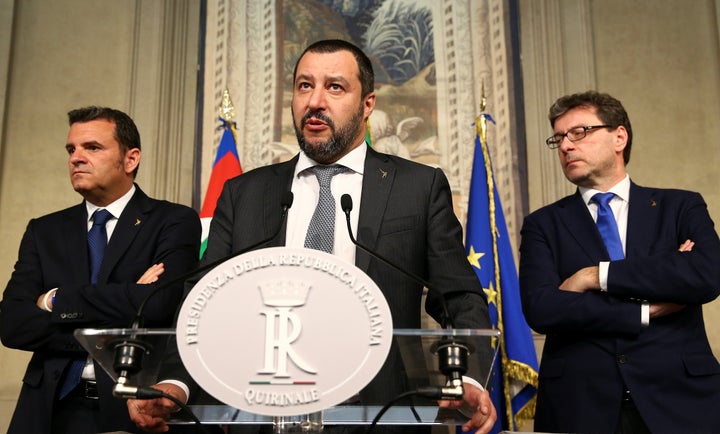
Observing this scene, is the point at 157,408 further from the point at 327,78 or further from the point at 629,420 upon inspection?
the point at 629,420

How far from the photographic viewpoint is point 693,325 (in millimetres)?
2883

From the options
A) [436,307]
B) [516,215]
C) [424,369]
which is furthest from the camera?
[516,215]

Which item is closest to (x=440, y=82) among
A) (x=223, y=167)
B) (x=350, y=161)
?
(x=223, y=167)

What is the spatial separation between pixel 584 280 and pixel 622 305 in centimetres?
15

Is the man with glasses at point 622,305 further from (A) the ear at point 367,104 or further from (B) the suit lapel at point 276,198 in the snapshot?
(B) the suit lapel at point 276,198

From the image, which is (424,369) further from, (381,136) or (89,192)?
(381,136)

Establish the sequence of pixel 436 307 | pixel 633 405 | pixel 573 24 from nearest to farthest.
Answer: pixel 436 307
pixel 633 405
pixel 573 24

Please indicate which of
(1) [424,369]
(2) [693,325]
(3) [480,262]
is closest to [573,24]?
(3) [480,262]

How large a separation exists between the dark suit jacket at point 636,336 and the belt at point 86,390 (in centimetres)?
154

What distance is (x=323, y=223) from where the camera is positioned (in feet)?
7.82

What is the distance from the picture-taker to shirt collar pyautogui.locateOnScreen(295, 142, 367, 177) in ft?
8.51

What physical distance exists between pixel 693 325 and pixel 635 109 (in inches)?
91.2

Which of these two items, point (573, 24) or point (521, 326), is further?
point (573, 24)

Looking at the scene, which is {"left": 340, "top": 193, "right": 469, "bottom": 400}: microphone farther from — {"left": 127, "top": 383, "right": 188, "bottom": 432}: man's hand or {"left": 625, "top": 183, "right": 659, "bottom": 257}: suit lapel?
{"left": 625, "top": 183, "right": 659, "bottom": 257}: suit lapel
